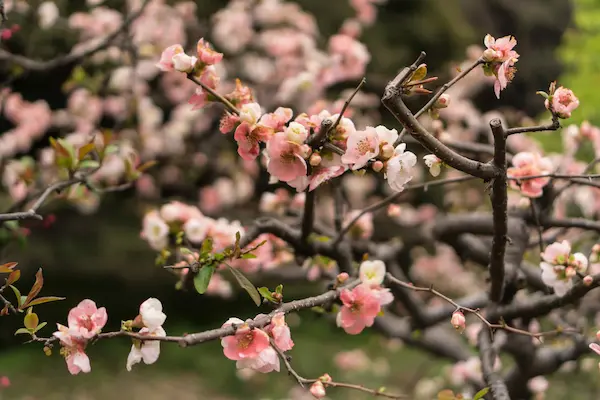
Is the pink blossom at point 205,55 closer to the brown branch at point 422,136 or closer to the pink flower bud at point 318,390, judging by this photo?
the brown branch at point 422,136

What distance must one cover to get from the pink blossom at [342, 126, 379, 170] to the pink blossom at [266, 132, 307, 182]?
0.08 metres

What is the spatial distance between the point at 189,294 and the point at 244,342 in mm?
3839

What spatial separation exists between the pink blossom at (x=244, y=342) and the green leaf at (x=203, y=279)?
0.10m

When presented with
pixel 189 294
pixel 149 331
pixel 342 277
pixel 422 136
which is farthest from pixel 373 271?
pixel 189 294

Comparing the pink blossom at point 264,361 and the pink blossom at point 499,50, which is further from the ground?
the pink blossom at point 499,50

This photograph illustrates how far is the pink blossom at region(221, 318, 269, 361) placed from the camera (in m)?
1.00

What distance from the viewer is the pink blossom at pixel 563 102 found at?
40.6 inches

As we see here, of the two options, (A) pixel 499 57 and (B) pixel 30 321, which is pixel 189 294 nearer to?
(B) pixel 30 321

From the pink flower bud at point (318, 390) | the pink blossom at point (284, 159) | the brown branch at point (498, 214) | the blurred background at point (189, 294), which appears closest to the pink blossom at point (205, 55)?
the pink blossom at point (284, 159)

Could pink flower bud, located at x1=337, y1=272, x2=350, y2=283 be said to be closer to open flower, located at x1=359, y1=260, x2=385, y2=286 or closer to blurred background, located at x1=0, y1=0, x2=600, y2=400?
open flower, located at x1=359, y1=260, x2=385, y2=286

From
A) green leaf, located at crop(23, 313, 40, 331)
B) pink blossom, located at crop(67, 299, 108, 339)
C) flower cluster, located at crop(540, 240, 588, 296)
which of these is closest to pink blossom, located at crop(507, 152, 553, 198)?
flower cluster, located at crop(540, 240, 588, 296)

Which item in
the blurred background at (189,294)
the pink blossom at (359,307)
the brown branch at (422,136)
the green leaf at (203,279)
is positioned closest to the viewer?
the brown branch at (422,136)

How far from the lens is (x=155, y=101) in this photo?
436 cm

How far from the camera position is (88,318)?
1009 millimetres
